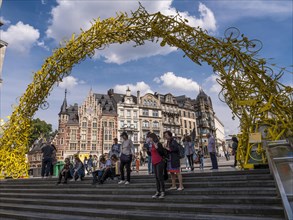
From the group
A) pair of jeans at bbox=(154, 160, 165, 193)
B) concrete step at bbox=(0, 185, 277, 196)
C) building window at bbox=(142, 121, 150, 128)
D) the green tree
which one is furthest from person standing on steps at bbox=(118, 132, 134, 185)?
the green tree

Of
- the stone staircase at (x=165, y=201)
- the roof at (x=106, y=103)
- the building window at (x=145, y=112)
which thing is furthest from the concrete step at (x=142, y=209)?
the building window at (x=145, y=112)

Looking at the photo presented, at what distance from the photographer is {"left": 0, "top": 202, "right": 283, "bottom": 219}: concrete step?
13.6ft

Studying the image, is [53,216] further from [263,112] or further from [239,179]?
[263,112]

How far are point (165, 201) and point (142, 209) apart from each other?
625 mm

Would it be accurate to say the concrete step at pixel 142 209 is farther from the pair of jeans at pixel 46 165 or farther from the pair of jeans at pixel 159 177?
the pair of jeans at pixel 46 165

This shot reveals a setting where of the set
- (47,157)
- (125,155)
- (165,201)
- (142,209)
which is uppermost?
(47,157)

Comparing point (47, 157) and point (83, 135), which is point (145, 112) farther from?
point (47, 157)

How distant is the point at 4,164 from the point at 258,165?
1131cm

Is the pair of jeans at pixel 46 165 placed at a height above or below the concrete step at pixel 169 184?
above

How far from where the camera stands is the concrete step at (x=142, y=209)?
414cm

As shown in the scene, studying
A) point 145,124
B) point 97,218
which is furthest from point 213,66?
point 145,124

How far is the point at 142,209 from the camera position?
5336mm

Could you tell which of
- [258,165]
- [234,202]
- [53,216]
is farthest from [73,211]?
[258,165]

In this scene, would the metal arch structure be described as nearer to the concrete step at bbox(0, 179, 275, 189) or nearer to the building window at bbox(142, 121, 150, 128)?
the concrete step at bbox(0, 179, 275, 189)
